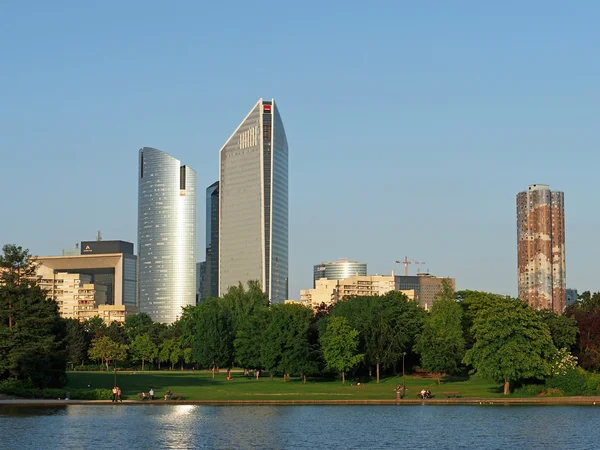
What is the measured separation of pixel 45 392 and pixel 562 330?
57944 millimetres

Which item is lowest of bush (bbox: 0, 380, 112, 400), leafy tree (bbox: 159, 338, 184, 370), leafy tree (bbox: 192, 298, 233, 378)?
leafy tree (bbox: 159, 338, 184, 370)

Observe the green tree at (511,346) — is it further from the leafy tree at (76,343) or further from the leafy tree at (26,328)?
the leafy tree at (76,343)

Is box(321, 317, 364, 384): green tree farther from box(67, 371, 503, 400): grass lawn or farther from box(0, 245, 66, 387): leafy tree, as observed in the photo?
box(0, 245, 66, 387): leafy tree

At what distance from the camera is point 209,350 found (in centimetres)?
13775

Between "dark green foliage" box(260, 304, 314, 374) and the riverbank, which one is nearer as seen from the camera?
the riverbank

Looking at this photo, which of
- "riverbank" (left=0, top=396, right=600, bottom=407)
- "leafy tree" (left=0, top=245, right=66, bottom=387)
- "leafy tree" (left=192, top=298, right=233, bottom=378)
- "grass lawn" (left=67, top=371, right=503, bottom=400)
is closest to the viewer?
"riverbank" (left=0, top=396, right=600, bottom=407)

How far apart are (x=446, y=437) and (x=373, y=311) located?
61998 millimetres

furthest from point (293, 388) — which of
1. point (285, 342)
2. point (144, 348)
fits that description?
point (144, 348)

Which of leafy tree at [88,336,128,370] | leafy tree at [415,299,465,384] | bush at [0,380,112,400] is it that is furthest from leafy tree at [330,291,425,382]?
leafy tree at [88,336,128,370]

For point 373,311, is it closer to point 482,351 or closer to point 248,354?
point 248,354

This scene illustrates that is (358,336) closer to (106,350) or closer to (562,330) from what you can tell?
(562,330)

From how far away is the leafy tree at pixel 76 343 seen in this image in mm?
174975

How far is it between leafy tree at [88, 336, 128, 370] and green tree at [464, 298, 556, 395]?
321 feet

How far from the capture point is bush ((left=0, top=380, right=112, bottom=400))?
90.4 metres
